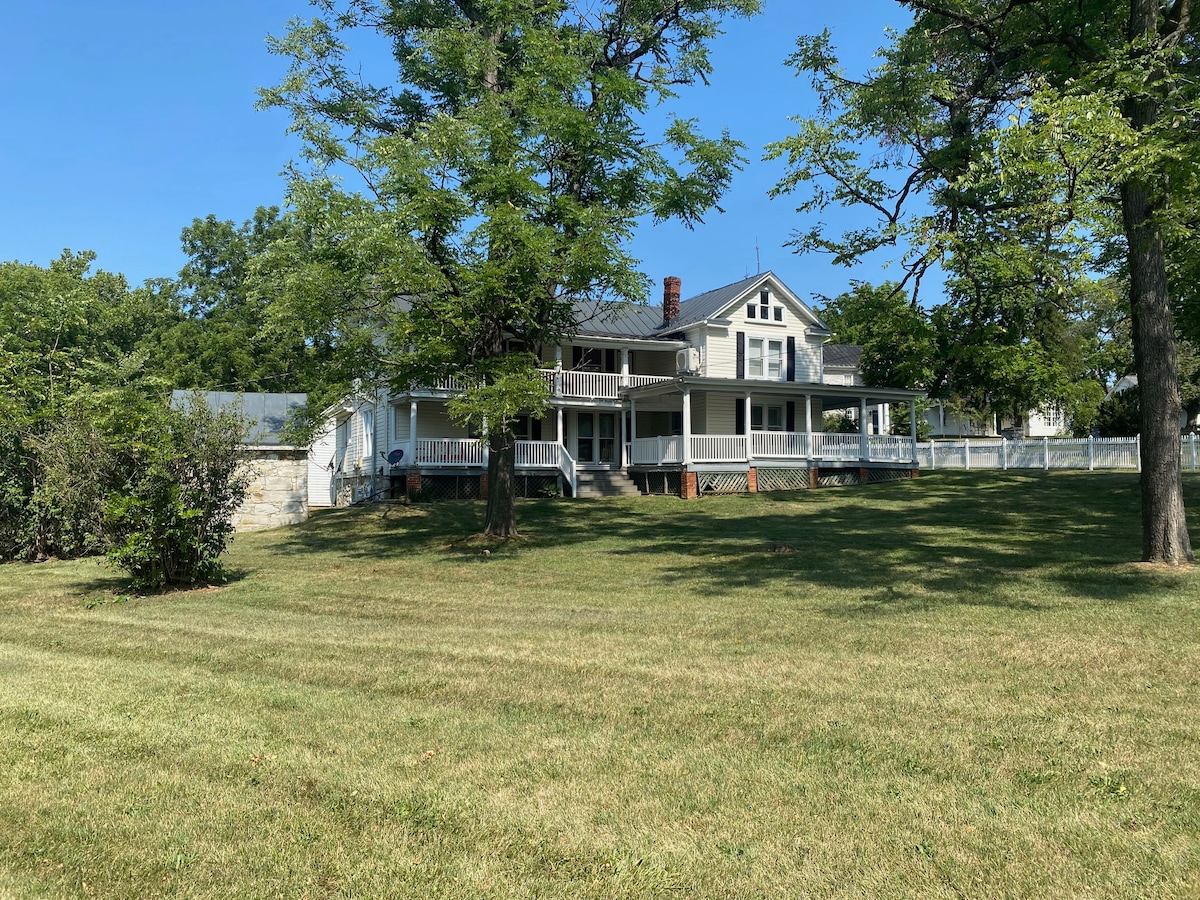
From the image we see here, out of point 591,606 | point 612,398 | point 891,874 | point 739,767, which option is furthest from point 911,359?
point 612,398

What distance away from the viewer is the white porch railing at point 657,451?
28.4m

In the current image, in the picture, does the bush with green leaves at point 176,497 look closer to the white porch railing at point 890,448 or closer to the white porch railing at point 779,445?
the white porch railing at point 779,445

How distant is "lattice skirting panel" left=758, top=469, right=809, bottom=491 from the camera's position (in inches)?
1139

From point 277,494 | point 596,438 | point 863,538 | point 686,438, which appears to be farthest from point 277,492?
point 863,538

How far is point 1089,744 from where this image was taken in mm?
4969

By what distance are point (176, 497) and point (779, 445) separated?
21.3m

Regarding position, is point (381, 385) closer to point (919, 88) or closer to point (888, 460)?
point (919, 88)

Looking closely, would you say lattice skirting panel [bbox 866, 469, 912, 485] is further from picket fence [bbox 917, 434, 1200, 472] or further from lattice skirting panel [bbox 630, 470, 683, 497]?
lattice skirting panel [bbox 630, 470, 683, 497]

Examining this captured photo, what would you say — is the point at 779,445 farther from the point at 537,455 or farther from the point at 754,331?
the point at 537,455

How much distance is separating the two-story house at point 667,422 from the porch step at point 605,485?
68mm

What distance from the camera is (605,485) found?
97.8 ft

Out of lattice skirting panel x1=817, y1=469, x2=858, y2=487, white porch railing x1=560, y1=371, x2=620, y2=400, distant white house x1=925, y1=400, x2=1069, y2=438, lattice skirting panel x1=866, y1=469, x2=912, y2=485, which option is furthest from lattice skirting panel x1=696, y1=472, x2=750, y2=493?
distant white house x1=925, y1=400, x2=1069, y2=438

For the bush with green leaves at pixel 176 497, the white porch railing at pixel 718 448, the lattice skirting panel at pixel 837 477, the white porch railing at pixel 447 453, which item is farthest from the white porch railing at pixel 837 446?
the bush with green leaves at pixel 176 497

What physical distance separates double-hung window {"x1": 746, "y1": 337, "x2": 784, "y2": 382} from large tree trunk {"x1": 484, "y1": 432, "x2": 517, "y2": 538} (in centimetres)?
1697
